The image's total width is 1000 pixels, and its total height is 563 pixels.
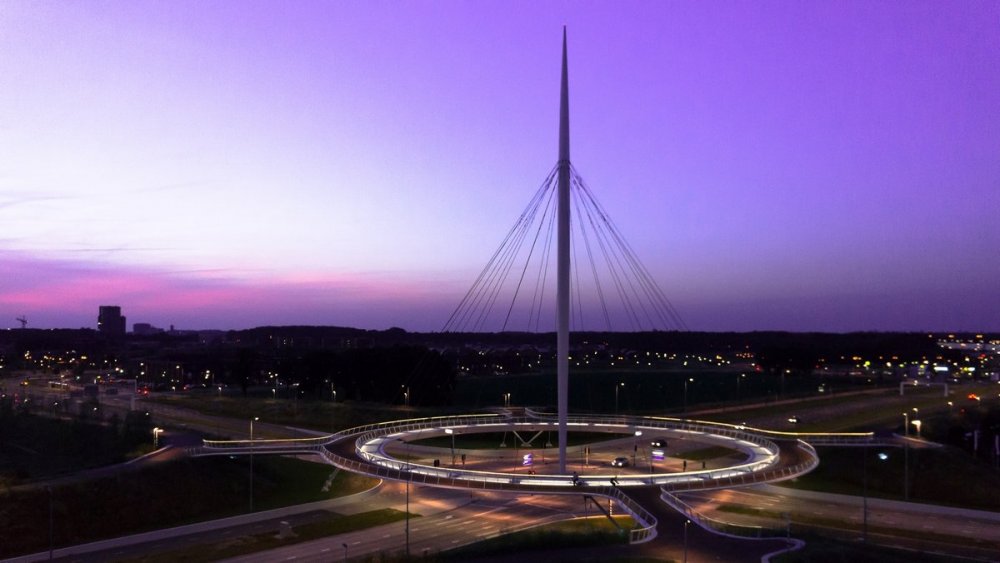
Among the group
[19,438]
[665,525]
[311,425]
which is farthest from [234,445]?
[19,438]

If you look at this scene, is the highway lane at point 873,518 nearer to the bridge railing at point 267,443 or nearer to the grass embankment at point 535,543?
the grass embankment at point 535,543

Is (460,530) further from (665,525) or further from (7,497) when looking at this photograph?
(7,497)

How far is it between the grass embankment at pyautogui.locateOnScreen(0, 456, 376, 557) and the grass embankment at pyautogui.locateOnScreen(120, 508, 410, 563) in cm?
478

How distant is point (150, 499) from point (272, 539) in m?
9.38

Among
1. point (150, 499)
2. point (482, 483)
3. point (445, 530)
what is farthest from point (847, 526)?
point (150, 499)

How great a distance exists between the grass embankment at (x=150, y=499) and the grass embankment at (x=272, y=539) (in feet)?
15.7

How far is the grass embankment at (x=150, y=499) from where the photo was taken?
3097cm

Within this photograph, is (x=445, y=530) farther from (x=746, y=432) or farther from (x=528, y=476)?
(x=746, y=432)

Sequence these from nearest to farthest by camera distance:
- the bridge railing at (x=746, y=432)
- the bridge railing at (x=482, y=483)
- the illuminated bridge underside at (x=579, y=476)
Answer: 1. the bridge railing at (x=482, y=483)
2. the illuminated bridge underside at (x=579, y=476)
3. the bridge railing at (x=746, y=432)

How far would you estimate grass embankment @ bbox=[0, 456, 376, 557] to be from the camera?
102 ft

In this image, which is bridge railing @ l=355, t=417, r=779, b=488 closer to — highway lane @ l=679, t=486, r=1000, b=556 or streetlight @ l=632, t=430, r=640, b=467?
streetlight @ l=632, t=430, r=640, b=467

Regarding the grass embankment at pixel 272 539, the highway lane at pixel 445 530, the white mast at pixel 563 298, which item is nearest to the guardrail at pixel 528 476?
the highway lane at pixel 445 530

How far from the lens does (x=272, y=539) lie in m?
29.5

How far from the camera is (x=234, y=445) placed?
3994cm
